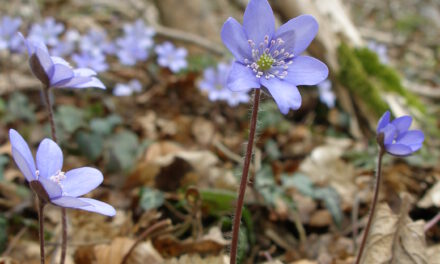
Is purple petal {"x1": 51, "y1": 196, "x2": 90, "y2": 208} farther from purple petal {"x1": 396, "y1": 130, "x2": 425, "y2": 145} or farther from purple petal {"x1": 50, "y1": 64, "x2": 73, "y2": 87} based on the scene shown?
purple petal {"x1": 396, "y1": 130, "x2": 425, "y2": 145}

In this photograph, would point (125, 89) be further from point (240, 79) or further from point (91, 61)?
point (240, 79)

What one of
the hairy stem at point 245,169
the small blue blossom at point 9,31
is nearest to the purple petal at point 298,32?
the hairy stem at point 245,169

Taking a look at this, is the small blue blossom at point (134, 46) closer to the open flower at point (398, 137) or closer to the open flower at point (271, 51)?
the open flower at point (271, 51)

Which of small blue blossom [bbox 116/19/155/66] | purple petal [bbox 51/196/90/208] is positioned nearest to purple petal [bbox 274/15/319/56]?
purple petal [bbox 51/196/90/208]

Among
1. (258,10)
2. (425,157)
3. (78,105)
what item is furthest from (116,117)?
(425,157)

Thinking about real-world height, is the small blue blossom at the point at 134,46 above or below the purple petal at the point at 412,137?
above

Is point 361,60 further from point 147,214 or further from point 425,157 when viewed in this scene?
point 147,214

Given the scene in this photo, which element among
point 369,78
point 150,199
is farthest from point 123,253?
point 369,78
